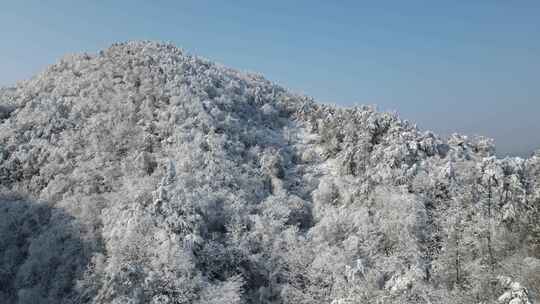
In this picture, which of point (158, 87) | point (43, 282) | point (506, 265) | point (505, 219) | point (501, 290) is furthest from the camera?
point (158, 87)

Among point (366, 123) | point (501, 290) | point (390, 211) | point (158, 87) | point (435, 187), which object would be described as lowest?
point (501, 290)

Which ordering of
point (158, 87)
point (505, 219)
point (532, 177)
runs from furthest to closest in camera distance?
point (158, 87), point (532, 177), point (505, 219)

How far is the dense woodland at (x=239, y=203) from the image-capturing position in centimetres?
3425

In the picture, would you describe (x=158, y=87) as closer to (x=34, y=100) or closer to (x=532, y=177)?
(x=34, y=100)

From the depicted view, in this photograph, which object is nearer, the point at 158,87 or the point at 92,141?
the point at 92,141

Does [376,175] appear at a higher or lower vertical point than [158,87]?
lower

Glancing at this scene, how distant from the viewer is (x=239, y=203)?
160 feet

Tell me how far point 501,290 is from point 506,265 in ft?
10.0

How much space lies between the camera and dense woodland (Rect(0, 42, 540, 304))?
3425 cm

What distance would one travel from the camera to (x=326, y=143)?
6125 centimetres

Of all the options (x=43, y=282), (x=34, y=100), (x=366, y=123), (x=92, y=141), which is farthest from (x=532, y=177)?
(x=34, y=100)

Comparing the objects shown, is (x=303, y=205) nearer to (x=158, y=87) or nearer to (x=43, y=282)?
(x=43, y=282)

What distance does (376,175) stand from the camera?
47.3m

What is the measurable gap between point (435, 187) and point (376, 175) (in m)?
5.59
